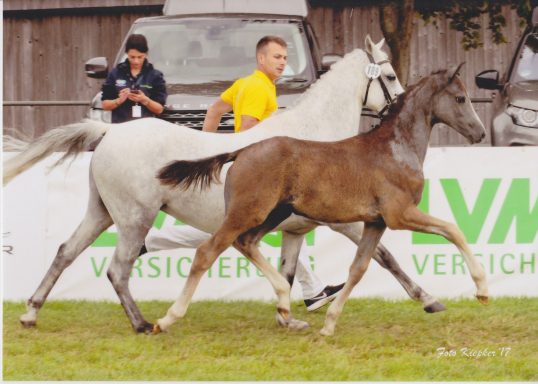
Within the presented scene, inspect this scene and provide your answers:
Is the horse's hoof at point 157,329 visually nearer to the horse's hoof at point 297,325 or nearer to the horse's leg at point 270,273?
the horse's leg at point 270,273

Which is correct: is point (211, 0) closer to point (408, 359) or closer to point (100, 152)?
point (100, 152)

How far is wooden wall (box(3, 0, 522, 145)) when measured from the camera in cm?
1992

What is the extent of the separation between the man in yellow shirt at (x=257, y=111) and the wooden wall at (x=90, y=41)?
1168 centimetres

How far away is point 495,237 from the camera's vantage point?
29.1 feet

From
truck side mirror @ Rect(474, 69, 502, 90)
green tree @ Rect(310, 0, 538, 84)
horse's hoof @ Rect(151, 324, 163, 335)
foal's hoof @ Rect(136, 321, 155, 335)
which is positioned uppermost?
green tree @ Rect(310, 0, 538, 84)

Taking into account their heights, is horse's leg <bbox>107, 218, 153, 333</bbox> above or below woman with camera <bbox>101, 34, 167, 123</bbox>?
below

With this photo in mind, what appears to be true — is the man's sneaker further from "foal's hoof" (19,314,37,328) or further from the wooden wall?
the wooden wall

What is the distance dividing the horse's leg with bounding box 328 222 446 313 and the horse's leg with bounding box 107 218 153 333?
1.36 metres

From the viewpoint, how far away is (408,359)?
661 cm

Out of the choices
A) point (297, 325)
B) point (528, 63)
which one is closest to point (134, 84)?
point (297, 325)

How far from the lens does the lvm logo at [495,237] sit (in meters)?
8.85

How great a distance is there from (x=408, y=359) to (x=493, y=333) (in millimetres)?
1004

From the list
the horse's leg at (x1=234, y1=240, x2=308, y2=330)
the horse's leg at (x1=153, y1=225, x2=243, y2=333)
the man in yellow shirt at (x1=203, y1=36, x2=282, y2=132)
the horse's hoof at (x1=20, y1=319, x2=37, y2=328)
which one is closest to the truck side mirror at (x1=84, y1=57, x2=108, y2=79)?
the man in yellow shirt at (x1=203, y1=36, x2=282, y2=132)

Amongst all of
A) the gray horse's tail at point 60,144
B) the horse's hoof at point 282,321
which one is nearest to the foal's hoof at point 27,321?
the gray horse's tail at point 60,144
